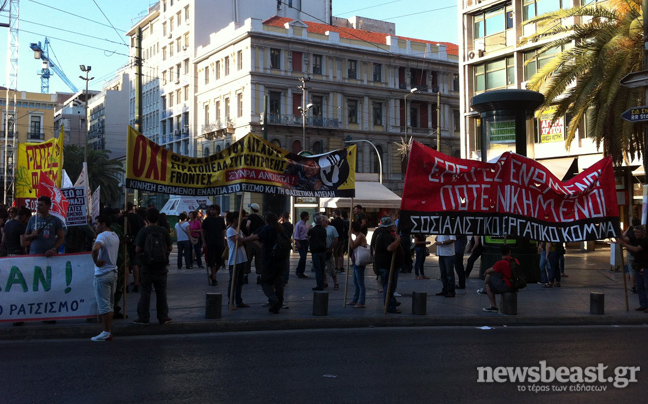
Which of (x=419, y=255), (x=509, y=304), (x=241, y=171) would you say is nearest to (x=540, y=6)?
(x=419, y=255)

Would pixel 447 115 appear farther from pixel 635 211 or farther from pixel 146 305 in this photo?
pixel 146 305

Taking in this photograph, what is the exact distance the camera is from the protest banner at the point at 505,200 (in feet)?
33.7

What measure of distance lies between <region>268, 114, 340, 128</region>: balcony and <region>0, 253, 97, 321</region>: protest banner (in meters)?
44.1

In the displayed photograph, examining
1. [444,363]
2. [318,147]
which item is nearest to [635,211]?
[444,363]

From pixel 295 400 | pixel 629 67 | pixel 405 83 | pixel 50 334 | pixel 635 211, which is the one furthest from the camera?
pixel 405 83

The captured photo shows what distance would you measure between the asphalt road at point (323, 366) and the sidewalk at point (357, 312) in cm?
40

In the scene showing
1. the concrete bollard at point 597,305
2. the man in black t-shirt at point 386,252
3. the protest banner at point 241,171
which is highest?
the protest banner at point 241,171

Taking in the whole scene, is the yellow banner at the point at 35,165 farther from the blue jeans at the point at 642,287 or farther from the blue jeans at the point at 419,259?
the blue jeans at the point at 642,287

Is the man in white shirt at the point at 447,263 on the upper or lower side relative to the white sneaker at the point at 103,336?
upper

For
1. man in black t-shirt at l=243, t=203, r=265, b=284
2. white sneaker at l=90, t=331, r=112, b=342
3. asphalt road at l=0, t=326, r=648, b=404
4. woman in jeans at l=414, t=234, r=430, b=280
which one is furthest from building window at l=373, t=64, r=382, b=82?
white sneaker at l=90, t=331, r=112, b=342

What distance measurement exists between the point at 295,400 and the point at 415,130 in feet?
186

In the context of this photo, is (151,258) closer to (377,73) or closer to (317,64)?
(317,64)

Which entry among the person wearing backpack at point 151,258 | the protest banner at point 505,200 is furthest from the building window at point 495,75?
the person wearing backpack at point 151,258

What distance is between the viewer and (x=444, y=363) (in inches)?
284
